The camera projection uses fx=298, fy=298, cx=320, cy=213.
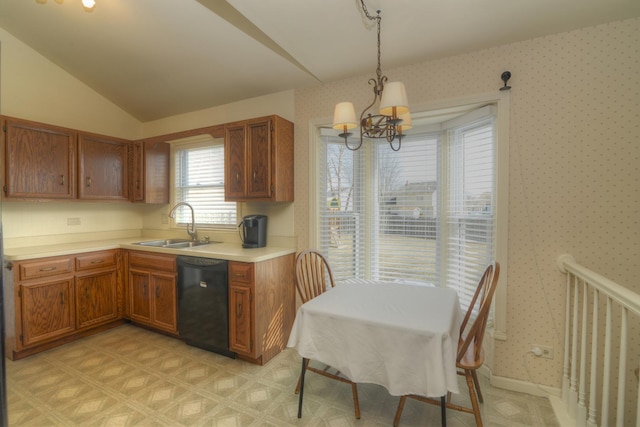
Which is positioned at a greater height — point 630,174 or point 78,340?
point 630,174

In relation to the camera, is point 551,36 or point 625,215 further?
point 551,36

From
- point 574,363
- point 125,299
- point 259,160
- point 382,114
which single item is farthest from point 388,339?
point 125,299

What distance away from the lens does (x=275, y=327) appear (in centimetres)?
271

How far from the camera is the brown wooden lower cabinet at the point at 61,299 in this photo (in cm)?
256

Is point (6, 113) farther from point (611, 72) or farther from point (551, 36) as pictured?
point (611, 72)

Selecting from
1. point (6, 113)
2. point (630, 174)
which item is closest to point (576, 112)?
point (630, 174)

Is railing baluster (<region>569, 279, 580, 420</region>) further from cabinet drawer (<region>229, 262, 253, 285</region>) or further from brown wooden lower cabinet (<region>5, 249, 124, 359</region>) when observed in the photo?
brown wooden lower cabinet (<region>5, 249, 124, 359</region>)

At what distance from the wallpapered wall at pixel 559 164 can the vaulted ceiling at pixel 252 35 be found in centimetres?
17

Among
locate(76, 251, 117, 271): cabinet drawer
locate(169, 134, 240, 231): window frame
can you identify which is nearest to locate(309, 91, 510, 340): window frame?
locate(169, 134, 240, 231): window frame

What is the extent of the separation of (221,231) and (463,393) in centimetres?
278

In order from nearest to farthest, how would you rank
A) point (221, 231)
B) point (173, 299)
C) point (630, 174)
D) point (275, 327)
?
point (630, 174), point (275, 327), point (173, 299), point (221, 231)

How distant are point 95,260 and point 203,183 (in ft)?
4.43

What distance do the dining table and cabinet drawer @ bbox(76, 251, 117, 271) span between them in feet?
8.00

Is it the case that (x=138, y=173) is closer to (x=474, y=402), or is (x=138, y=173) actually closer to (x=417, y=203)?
(x=417, y=203)
